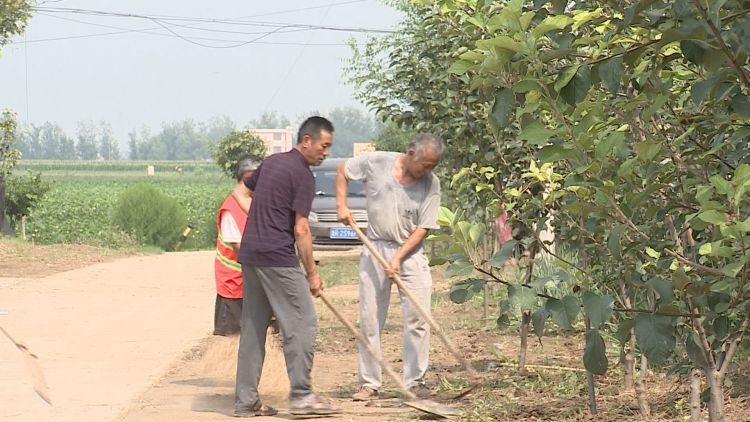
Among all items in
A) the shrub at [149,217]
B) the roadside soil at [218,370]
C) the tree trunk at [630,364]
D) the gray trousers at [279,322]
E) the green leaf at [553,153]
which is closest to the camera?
the green leaf at [553,153]

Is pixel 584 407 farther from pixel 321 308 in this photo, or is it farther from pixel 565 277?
pixel 321 308

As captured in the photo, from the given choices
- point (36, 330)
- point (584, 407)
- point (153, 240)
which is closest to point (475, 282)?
point (584, 407)

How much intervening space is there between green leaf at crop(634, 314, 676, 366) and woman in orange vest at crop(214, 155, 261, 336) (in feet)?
18.9

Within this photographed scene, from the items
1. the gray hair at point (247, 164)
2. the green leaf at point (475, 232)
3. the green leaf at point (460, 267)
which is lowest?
the green leaf at point (460, 267)

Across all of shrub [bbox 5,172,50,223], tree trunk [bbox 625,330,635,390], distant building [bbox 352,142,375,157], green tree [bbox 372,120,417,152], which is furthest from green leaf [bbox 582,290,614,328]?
green tree [bbox 372,120,417,152]

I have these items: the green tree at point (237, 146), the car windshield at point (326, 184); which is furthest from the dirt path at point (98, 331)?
the green tree at point (237, 146)

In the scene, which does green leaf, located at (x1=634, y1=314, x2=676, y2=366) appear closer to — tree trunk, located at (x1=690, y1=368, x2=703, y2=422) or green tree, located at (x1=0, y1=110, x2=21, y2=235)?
tree trunk, located at (x1=690, y1=368, x2=703, y2=422)

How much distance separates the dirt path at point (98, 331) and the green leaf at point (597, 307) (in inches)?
207

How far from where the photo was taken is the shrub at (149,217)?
32562 mm

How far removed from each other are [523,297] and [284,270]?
4.32 meters

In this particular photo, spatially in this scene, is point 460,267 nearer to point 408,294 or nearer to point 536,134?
point 536,134

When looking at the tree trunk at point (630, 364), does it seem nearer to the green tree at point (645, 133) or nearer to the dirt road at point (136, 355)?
the dirt road at point (136, 355)

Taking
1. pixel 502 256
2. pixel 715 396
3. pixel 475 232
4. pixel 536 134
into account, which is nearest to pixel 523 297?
pixel 502 256

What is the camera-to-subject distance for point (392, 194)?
30.2 ft
